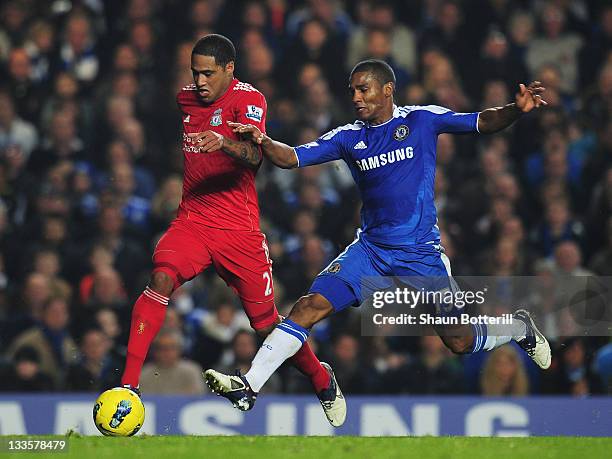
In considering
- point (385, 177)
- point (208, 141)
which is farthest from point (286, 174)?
point (208, 141)

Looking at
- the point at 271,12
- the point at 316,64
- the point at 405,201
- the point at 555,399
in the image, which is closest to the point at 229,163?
the point at 405,201

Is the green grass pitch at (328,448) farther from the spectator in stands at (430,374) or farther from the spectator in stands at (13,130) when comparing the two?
the spectator in stands at (13,130)

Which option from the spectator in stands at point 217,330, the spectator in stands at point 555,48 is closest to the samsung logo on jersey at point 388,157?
the spectator in stands at point 217,330

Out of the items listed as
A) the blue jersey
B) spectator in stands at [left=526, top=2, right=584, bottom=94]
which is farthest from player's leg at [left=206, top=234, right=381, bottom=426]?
spectator in stands at [left=526, top=2, right=584, bottom=94]

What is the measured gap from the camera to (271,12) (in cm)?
1444

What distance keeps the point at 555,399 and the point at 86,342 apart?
393 centimetres

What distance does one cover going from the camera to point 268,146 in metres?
7.97

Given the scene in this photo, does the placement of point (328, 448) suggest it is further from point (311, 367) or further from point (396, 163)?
point (396, 163)

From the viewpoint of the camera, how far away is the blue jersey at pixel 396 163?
829cm

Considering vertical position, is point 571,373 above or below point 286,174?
→ below

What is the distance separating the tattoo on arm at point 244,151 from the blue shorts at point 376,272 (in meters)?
0.87

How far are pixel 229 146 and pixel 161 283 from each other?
38.4 inches

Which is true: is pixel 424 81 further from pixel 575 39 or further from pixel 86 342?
pixel 86 342

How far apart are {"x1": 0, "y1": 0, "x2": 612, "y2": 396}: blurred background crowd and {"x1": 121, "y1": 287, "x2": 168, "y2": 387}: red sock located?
9.47 feet
